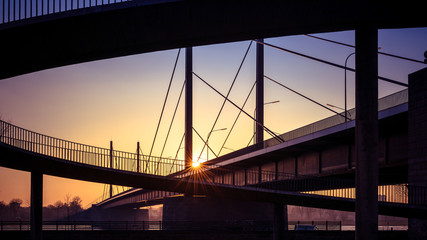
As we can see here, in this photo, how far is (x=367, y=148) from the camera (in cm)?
2341

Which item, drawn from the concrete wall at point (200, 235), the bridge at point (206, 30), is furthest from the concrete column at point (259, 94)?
the bridge at point (206, 30)

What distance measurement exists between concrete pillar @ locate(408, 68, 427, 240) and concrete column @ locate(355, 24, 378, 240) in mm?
12619

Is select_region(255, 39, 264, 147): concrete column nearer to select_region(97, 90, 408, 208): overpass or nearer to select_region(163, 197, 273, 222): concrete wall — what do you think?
select_region(97, 90, 408, 208): overpass

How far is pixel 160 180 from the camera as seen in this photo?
3950 centimetres

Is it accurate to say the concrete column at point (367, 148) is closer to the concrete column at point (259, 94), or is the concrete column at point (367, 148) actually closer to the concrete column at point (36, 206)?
the concrete column at point (36, 206)

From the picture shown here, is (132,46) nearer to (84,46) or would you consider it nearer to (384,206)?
(84,46)

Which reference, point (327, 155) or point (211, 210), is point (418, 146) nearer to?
point (327, 155)

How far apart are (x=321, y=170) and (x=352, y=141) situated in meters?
5.17

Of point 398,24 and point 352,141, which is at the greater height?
point 398,24

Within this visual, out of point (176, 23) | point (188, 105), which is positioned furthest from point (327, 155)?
point (188, 105)

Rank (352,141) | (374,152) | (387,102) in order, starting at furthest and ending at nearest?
(352,141)
(387,102)
(374,152)

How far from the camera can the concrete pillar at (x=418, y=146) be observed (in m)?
35.4

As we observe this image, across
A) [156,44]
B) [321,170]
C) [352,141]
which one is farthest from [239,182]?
[156,44]

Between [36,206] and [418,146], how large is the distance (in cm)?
2309
